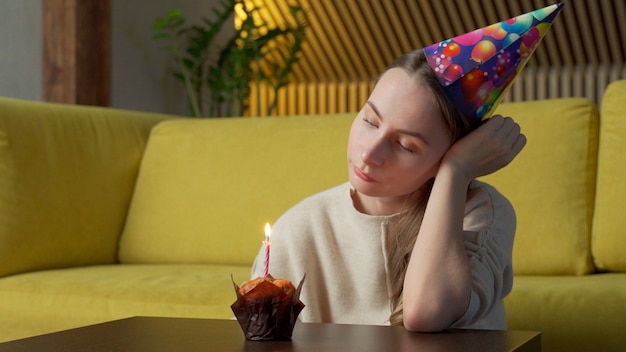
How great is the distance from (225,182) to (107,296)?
64 centimetres

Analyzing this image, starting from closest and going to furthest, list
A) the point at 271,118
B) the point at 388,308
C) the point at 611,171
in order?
the point at 388,308 < the point at 611,171 < the point at 271,118

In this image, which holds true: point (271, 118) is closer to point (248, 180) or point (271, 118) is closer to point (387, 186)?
point (248, 180)

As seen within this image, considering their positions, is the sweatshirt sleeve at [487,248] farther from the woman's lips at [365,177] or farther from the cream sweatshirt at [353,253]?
the woman's lips at [365,177]

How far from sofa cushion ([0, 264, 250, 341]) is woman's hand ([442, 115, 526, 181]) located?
0.90 metres

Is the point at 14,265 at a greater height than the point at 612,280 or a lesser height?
greater

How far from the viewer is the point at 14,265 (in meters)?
2.56

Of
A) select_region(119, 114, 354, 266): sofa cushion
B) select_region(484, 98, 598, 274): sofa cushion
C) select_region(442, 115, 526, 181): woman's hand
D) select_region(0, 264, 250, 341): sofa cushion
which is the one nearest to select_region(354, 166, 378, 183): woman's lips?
select_region(442, 115, 526, 181): woman's hand

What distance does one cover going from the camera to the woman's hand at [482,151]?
1.30 m

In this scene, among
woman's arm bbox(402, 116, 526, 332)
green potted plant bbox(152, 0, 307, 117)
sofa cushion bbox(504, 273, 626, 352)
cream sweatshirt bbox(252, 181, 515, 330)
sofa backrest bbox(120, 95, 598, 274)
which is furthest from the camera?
green potted plant bbox(152, 0, 307, 117)

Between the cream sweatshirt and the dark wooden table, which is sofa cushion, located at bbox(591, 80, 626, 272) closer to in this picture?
the cream sweatshirt

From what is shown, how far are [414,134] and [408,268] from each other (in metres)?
0.19

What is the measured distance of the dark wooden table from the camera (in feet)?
3.34

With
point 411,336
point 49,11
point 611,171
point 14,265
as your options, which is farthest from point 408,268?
point 49,11

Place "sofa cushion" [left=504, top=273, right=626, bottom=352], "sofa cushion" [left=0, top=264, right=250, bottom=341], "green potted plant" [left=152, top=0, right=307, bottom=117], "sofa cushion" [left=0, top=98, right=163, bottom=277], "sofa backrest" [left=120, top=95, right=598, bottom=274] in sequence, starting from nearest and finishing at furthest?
1. "sofa cushion" [left=504, top=273, right=626, bottom=352]
2. "sofa cushion" [left=0, top=264, right=250, bottom=341]
3. "sofa backrest" [left=120, top=95, right=598, bottom=274]
4. "sofa cushion" [left=0, top=98, right=163, bottom=277]
5. "green potted plant" [left=152, top=0, right=307, bottom=117]
